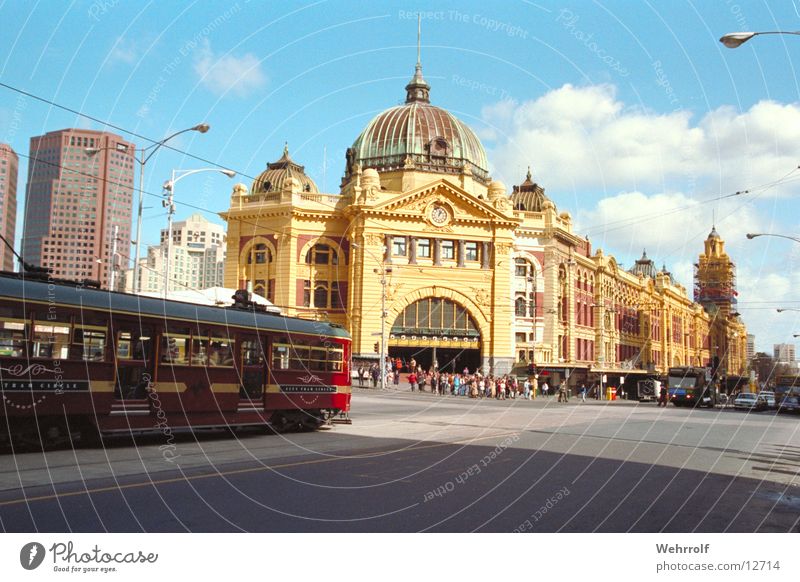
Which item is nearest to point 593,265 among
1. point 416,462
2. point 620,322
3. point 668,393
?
point 620,322

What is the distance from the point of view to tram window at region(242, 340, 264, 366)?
68.0ft

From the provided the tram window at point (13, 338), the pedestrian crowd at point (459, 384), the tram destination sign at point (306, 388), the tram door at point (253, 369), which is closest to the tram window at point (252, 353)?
the tram door at point (253, 369)

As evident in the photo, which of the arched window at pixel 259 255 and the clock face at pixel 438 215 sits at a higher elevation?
the clock face at pixel 438 215

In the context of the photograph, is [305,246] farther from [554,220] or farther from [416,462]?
[416,462]

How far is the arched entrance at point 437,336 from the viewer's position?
70.4 m

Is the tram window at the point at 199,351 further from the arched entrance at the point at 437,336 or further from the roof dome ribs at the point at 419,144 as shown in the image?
the roof dome ribs at the point at 419,144

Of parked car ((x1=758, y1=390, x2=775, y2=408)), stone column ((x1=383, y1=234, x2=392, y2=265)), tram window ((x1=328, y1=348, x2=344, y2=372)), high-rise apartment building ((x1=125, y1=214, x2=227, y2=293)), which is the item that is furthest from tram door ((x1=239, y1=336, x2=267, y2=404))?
high-rise apartment building ((x1=125, y1=214, x2=227, y2=293))

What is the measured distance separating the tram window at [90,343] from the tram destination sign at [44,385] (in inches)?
22.8

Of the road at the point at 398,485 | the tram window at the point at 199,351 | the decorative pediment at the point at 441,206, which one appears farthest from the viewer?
the decorative pediment at the point at 441,206

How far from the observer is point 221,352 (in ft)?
65.7

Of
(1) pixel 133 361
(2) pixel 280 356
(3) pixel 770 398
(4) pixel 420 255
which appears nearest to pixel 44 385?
(1) pixel 133 361

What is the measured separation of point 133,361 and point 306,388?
6341 mm

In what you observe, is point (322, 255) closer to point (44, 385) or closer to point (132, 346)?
point (132, 346)

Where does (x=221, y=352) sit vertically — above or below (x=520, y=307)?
below
